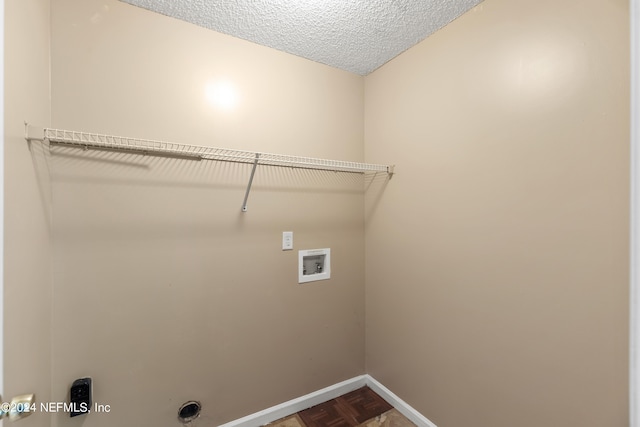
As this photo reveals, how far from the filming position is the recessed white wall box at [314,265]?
1.95 meters

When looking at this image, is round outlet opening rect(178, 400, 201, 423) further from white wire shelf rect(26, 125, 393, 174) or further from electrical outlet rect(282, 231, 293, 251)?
white wire shelf rect(26, 125, 393, 174)

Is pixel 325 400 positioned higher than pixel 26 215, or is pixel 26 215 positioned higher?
pixel 26 215

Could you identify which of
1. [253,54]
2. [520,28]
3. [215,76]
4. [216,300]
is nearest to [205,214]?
[216,300]

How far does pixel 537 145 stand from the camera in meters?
1.22

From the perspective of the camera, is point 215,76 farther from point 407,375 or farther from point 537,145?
point 407,375

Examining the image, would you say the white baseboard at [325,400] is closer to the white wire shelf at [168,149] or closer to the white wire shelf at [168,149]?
the white wire shelf at [168,149]

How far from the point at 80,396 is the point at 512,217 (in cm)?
228

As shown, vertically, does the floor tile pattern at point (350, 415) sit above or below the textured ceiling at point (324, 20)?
below

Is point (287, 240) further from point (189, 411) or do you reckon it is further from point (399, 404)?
point (399, 404)

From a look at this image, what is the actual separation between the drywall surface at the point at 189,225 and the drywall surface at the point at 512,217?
0.56m

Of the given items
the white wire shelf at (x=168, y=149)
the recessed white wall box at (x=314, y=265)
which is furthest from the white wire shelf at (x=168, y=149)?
the recessed white wall box at (x=314, y=265)

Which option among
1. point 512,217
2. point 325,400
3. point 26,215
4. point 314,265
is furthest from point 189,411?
point 512,217

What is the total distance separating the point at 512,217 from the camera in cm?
131

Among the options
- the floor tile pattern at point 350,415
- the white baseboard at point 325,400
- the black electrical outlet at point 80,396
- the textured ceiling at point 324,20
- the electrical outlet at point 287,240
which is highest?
the textured ceiling at point 324,20
